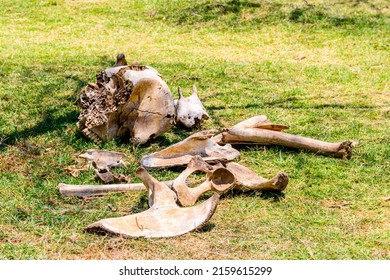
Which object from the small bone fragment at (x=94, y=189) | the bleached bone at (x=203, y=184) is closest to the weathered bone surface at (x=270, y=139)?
the bleached bone at (x=203, y=184)

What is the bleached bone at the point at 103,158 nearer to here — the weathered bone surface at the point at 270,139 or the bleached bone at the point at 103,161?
the bleached bone at the point at 103,161

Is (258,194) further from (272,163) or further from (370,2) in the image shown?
(370,2)

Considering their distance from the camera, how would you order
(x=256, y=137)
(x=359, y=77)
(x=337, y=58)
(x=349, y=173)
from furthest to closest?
(x=337, y=58), (x=359, y=77), (x=256, y=137), (x=349, y=173)

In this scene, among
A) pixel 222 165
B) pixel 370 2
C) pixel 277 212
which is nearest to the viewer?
pixel 277 212

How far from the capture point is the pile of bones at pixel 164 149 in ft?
12.2

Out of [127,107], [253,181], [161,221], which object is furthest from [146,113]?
[161,221]

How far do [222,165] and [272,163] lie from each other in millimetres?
649

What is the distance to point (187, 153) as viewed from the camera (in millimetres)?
4750

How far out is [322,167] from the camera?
479 centimetres

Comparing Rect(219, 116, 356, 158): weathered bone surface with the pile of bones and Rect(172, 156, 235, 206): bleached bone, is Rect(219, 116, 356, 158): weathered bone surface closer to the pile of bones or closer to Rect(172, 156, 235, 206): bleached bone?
the pile of bones

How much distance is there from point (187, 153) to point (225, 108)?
1.66m

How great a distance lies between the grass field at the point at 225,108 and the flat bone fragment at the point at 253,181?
64 mm

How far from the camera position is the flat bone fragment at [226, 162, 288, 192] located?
415cm

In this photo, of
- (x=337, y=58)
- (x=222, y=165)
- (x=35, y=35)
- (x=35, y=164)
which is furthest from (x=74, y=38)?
(x=222, y=165)
